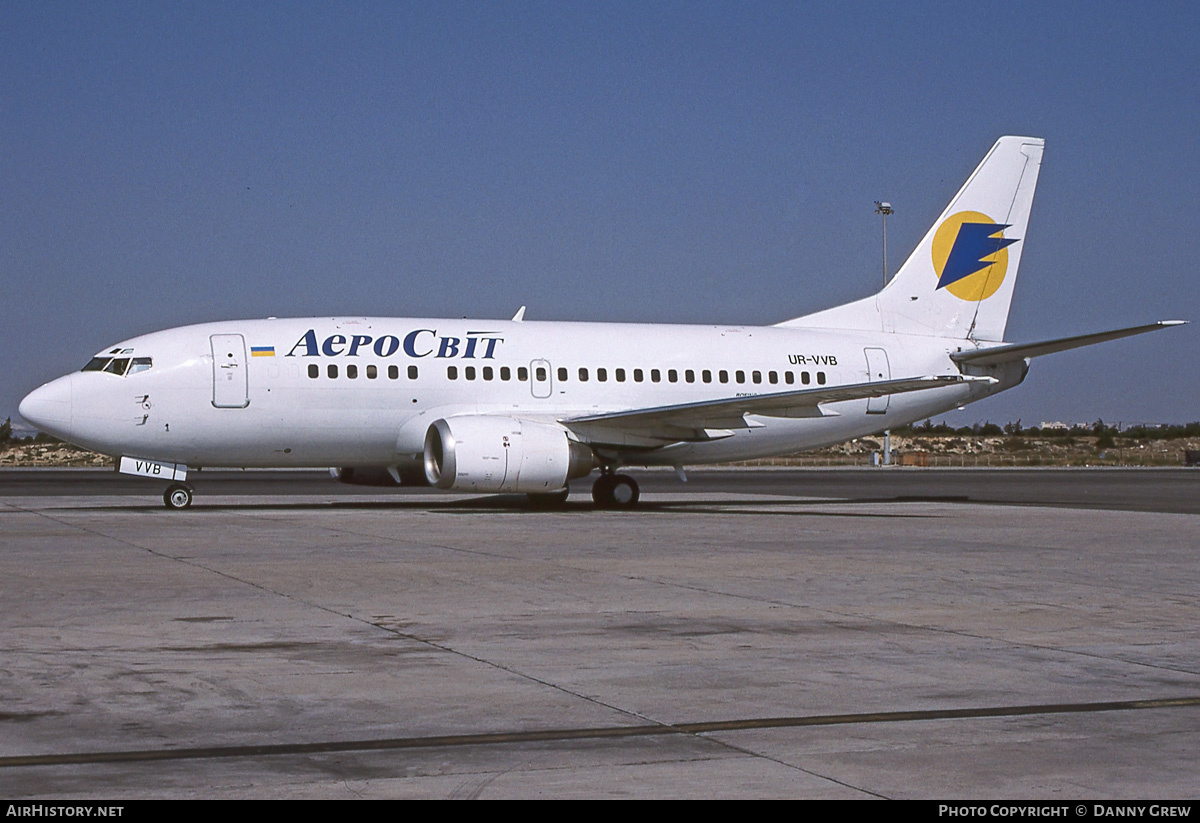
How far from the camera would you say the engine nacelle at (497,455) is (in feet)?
80.8

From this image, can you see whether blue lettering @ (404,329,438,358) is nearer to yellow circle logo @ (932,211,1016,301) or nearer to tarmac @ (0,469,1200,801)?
tarmac @ (0,469,1200,801)

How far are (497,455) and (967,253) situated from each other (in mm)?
13433

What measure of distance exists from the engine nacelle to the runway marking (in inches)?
697

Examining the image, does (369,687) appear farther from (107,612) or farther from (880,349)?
(880,349)

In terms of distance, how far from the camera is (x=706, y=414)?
26469 mm

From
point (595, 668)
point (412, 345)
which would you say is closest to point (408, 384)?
point (412, 345)

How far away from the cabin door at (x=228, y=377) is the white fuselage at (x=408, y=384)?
26mm

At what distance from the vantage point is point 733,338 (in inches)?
1197

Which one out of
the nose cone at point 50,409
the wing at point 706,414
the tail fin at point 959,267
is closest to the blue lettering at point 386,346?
the wing at point 706,414

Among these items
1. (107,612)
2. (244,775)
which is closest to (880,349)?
(107,612)

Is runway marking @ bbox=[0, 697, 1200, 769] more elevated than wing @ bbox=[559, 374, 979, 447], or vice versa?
wing @ bbox=[559, 374, 979, 447]

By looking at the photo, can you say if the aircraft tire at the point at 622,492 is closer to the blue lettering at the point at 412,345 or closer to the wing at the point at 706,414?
the wing at the point at 706,414

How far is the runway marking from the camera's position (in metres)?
6.29

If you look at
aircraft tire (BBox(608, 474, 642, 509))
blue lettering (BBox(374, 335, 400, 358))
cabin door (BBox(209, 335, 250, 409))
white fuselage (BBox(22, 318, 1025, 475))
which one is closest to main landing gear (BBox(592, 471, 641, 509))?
aircraft tire (BBox(608, 474, 642, 509))
